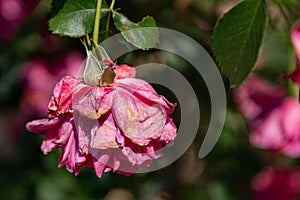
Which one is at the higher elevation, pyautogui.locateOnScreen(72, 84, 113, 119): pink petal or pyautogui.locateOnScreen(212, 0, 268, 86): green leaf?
pyautogui.locateOnScreen(72, 84, 113, 119): pink petal

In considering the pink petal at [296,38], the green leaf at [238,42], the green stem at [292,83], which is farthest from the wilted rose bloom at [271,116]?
the green leaf at [238,42]

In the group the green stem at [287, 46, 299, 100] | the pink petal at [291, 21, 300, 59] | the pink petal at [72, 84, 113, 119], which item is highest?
the pink petal at [72, 84, 113, 119]

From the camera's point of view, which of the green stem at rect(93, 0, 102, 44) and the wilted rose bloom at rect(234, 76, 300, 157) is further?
the wilted rose bloom at rect(234, 76, 300, 157)

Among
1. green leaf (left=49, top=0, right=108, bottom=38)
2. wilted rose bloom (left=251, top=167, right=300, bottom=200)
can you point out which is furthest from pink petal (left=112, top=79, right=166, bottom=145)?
wilted rose bloom (left=251, top=167, right=300, bottom=200)

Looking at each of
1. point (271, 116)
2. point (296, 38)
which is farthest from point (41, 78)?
point (296, 38)

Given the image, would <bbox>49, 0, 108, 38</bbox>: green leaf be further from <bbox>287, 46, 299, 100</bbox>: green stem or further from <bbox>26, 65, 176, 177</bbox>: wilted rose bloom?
<bbox>287, 46, 299, 100</bbox>: green stem

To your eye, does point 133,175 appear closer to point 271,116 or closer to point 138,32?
point 271,116

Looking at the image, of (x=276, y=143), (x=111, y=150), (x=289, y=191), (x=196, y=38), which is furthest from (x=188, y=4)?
(x=111, y=150)
